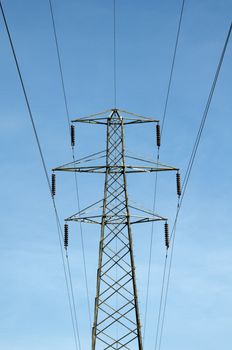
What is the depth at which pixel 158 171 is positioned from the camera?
3678cm

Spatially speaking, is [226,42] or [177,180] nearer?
[226,42]

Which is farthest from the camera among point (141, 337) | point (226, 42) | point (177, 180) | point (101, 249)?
point (177, 180)

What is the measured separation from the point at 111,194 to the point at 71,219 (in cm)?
238

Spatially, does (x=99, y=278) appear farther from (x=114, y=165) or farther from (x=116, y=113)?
(x=116, y=113)

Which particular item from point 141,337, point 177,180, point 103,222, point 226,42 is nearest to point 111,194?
point 103,222

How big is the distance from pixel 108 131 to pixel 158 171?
3654mm

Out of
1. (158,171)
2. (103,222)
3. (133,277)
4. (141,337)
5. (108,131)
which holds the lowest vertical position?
(141,337)

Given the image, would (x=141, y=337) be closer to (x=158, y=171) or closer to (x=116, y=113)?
(x=158, y=171)

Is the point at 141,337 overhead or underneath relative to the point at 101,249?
underneath

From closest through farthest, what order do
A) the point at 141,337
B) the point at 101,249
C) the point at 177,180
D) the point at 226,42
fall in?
1. the point at 226,42
2. the point at 141,337
3. the point at 101,249
4. the point at 177,180

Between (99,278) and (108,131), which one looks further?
(108,131)

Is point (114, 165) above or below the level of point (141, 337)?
above

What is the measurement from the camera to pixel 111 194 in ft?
119

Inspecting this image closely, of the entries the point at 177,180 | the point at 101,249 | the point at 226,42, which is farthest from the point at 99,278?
the point at 226,42
